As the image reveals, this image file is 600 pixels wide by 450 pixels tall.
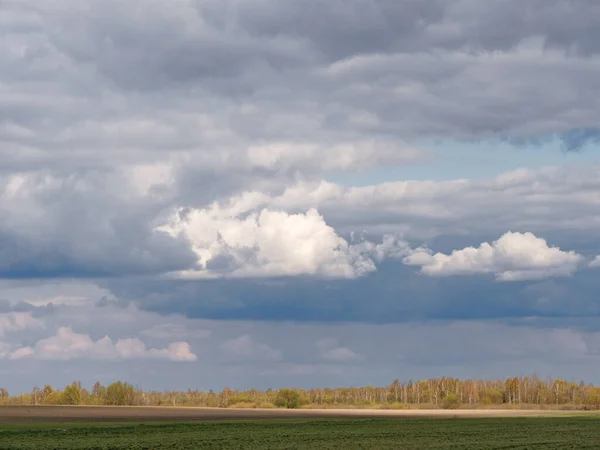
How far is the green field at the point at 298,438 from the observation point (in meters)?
73.8

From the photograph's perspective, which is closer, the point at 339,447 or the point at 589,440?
the point at 339,447

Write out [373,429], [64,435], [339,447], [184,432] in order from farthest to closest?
1. [373,429]
2. [184,432]
3. [64,435]
4. [339,447]

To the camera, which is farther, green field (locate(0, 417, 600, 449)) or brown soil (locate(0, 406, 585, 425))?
brown soil (locate(0, 406, 585, 425))

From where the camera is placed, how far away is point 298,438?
8388 centimetres

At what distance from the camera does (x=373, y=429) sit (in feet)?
336

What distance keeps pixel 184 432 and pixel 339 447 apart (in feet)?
85.6

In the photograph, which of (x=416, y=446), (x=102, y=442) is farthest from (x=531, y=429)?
(x=102, y=442)

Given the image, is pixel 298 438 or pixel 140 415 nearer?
pixel 298 438

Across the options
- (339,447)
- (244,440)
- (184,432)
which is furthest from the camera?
(184,432)

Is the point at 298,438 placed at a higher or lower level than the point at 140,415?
lower

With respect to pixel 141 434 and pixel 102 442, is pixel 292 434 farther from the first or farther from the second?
pixel 102 442

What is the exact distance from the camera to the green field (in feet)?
242

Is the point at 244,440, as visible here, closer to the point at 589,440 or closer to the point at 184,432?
the point at 184,432

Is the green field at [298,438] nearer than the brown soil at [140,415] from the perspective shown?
Yes
